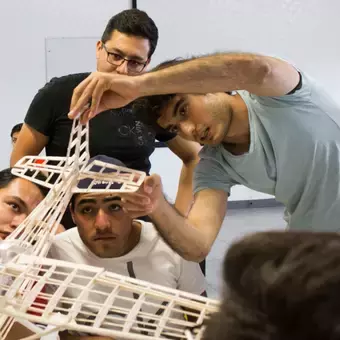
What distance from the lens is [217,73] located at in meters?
0.97

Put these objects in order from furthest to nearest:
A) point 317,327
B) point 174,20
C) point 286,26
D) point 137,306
→ 1. point 286,26
2. point 174,20
3. point 137,306
4. point 317,327

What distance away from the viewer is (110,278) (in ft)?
2.18

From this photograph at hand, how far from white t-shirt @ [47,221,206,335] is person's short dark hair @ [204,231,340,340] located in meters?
0.92

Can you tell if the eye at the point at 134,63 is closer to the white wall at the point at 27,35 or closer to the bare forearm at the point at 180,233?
the bare forearm at the point at 180,233

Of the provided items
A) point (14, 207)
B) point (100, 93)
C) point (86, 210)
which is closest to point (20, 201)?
point (14, 207)

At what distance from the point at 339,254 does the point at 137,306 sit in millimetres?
365

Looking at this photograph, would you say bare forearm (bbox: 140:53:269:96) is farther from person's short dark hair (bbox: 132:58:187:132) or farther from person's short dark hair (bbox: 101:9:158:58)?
person's short dark hair (bbox: 101:9:158:58)

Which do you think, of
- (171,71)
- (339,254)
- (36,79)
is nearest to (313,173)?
(171,71)

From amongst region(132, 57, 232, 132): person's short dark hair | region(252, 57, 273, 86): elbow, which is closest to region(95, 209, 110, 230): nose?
region(132, 57, 232, 132): person's short dark hair

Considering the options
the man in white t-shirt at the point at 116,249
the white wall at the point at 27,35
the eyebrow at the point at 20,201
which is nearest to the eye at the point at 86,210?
the man in white t-shirt at the point at 116,249

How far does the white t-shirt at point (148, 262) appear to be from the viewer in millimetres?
1222

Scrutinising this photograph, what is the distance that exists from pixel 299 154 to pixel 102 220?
474mm

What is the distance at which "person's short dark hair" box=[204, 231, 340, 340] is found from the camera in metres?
0.27

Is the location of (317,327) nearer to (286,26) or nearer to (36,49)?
(36,49)
